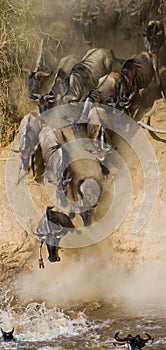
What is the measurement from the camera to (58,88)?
36.3ft

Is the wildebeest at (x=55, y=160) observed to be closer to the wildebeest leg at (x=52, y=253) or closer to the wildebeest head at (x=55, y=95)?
the wildebeest head at (x=55, y=95)

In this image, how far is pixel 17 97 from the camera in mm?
11422

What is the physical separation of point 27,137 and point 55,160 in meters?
0.70

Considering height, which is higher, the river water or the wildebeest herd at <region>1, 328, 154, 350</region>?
the wildebeest herd at <region>1, 328, 154, 350</region>

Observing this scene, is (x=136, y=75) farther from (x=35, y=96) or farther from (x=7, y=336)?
(x=7, y=336)

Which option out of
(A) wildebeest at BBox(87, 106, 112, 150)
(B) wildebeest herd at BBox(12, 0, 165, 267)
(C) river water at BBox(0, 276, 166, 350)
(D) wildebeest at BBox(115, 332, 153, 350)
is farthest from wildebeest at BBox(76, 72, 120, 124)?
(D) wildebeest at BBox(115, 332, 153, 350)

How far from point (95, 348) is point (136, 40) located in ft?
21.5

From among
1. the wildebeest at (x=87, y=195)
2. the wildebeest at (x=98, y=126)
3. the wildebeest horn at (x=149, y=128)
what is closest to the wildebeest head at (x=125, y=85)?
the wildebeest at (x=98, y=126)

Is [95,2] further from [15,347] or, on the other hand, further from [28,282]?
[15,347]

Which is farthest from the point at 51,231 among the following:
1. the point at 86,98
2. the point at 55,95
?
the point at 55,95

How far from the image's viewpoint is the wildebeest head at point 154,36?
35.4ft

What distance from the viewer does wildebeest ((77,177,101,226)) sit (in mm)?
9609

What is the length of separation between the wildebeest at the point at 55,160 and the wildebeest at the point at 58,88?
46 centimetres

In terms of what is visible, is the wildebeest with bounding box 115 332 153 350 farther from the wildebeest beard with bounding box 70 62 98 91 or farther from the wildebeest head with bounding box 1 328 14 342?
the wildebeest beard with bounding box 70 62 98 91
